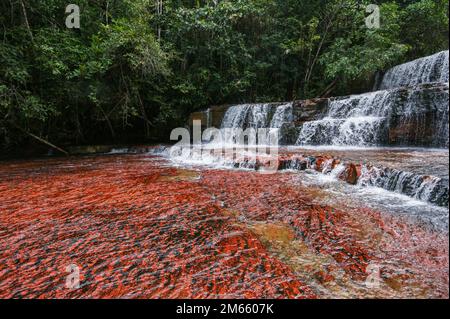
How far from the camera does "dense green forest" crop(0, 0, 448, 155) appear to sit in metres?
9.56

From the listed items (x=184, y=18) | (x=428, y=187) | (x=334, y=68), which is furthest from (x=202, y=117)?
(x=428, y=187)

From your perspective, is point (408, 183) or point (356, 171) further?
point (356, 171)

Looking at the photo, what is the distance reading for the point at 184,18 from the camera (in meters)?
13.4

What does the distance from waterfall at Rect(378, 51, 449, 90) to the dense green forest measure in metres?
0.70

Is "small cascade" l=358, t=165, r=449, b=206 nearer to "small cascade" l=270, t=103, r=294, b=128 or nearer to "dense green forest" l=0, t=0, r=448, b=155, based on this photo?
"small cascade" l=270, t=103, r=294, b=128

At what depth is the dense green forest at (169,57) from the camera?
9.56 meters

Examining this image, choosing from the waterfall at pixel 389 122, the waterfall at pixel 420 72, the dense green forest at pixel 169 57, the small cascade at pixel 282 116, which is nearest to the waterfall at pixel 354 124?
the waterfall at pixel 389 122

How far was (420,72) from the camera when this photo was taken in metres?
10.8

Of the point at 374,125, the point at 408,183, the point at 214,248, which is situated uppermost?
the point at 374,125

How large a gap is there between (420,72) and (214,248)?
11.9 metres

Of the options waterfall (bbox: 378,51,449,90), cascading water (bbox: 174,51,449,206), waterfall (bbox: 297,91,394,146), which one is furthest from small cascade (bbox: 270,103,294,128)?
waterfall (bbox: 378,51,449,90)

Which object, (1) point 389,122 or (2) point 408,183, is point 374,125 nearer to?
(1) point 389,122

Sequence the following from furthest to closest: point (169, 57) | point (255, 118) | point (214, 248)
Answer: point (169, 57) → point (255, 118) → point (214, 248)

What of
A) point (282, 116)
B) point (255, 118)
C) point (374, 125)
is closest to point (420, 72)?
point (374, 125)
